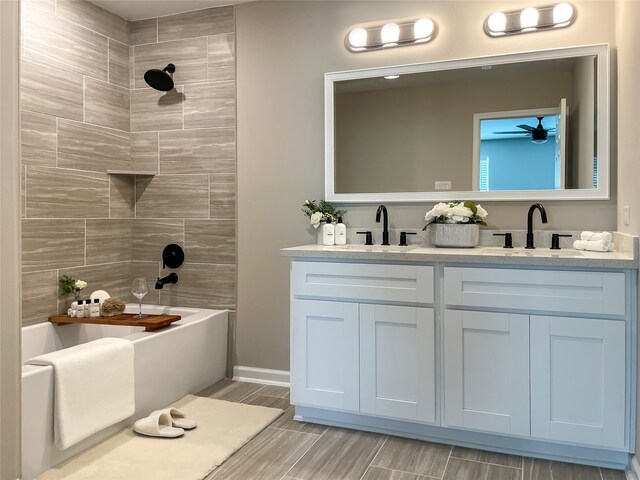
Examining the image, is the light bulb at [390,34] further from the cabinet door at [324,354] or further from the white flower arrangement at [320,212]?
the cabinet door at [324,354]

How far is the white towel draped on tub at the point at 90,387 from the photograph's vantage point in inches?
86.4

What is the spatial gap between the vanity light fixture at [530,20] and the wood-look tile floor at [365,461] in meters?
2.17

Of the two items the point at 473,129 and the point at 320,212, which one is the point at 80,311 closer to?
the point at 320,212

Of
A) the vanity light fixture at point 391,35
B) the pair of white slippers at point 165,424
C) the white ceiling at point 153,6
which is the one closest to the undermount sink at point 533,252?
the vanity light fixture at point 391,35

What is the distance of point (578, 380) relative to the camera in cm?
222

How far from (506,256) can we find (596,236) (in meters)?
0.56

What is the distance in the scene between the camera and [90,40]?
343 centimetres

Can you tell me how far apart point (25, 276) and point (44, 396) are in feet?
3.58

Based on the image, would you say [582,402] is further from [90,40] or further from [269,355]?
[90,40]

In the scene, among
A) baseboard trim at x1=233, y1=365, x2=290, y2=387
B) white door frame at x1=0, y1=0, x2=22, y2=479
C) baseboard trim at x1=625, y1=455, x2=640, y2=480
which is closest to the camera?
white door frame at x1=0, y1=0, x2=22, y2=479

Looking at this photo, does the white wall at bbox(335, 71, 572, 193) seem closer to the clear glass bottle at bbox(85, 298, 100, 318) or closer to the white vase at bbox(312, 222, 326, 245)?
the white vase at bbox(312, 222, 326, 245)

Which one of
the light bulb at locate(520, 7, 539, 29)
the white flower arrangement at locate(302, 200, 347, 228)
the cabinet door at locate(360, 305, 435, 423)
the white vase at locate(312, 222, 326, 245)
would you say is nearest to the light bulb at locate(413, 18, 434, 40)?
the light bulb at locate(520, 7, 539, 29)

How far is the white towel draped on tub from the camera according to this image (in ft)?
7.20

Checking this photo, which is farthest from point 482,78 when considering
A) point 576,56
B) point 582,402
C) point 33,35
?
point 33,35
